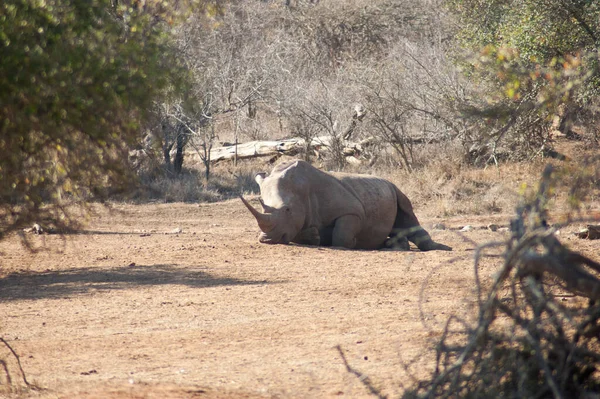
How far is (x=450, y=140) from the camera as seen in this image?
21250 millimetres

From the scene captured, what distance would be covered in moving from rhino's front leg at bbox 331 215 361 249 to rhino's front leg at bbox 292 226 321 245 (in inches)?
11.7

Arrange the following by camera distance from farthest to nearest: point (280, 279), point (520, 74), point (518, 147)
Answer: point (518, 147)
point (280, 279)
point (520, 74)

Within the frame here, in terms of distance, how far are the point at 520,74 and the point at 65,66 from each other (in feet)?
10.8

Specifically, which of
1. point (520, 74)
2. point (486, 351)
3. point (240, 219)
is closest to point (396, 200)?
point (240, 219)

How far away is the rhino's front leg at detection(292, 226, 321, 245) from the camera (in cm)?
1346

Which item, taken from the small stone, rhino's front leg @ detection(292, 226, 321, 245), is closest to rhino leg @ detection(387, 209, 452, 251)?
the small stone

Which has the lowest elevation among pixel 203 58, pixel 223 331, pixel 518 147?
pixel 223 331

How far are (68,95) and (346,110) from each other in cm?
1804

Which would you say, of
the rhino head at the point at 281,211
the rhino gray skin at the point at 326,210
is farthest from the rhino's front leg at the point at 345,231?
the rhino head at the point at 281,211

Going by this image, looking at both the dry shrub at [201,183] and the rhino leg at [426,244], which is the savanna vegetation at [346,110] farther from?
the rhino leg at [426,244]

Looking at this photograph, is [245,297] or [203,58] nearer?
[245,297]

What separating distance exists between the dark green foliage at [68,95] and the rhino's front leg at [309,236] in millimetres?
7532

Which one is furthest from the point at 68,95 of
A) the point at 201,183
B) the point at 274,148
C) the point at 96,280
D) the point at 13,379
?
the point at 274,148

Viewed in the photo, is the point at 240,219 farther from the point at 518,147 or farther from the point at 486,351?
the point at 486,351
